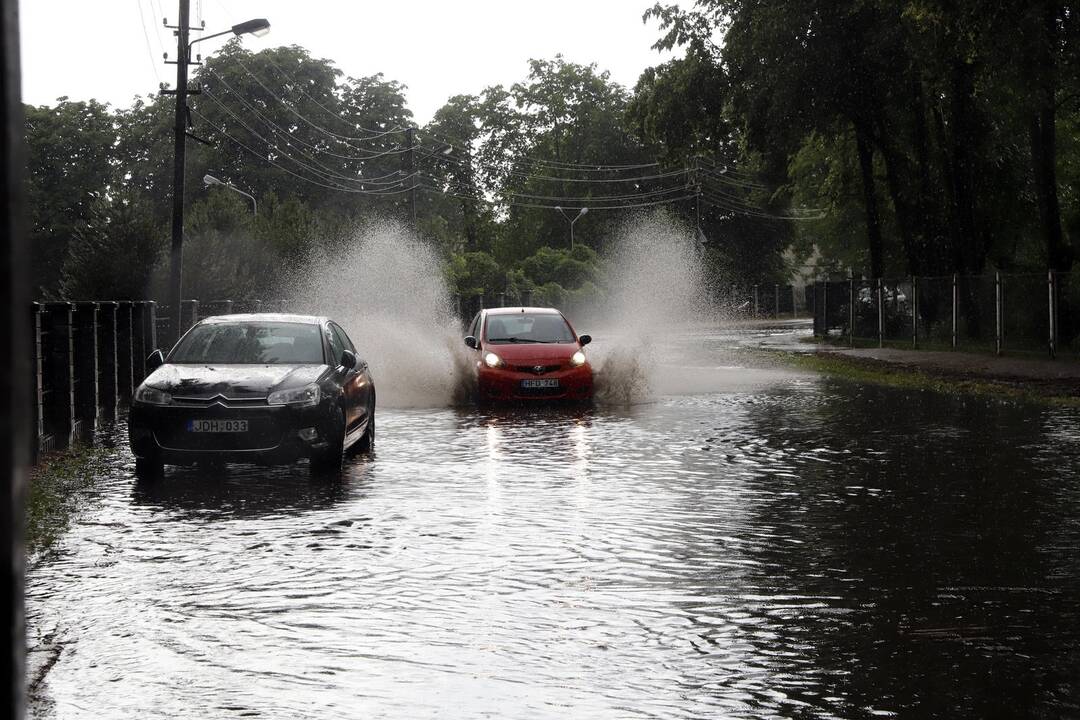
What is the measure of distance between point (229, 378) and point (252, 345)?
1343mm

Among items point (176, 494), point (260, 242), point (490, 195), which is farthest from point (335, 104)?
point (176, 494)

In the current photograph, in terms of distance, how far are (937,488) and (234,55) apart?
73.6 metres

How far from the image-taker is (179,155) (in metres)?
31.7

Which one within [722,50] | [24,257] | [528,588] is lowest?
[528,588]

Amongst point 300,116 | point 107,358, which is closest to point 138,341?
point 107,358

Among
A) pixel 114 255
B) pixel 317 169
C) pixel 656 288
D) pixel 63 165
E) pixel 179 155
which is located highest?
pixel 63 165

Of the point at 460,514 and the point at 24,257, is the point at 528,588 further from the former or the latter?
the point at 24,257

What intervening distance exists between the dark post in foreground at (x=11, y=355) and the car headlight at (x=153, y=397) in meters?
12.2

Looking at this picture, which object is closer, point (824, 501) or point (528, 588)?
point (528, 588)

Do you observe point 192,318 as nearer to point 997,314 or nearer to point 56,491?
point 997,314

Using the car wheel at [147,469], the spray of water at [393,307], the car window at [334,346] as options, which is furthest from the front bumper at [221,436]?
the spray of water at [393,307]

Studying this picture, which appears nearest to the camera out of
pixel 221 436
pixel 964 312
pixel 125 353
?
pixel 221 436

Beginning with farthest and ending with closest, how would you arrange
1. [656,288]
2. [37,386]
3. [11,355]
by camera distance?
[656,288]
[37,386]
[11,355]

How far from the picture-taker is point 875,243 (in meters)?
46.0
